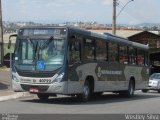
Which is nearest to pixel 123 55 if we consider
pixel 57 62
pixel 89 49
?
pixel 89 49

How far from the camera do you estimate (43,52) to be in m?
19.5

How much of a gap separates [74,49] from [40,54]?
1373mm

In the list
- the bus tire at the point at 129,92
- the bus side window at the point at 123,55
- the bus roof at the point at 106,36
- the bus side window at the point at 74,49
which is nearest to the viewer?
the bus side window at the point at 74,49

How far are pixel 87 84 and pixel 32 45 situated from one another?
304 centimetres

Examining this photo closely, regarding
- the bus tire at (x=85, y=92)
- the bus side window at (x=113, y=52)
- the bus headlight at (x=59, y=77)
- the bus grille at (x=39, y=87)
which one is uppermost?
the bus side window at (x=113, y=52)

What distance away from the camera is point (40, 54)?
19.5 metres

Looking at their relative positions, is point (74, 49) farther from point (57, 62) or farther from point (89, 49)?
point (89, 49)

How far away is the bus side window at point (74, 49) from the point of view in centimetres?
1955

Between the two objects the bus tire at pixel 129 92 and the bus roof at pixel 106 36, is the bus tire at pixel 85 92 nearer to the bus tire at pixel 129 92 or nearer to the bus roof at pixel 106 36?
the bus roof at pixel 106 36

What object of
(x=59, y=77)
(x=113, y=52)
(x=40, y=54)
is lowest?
(x=59, y=77)

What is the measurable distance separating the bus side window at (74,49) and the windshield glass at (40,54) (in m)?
0.41

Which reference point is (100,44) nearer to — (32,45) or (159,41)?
(32,45)

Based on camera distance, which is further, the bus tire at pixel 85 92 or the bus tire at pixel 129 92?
the bus tire at pixel 129 92

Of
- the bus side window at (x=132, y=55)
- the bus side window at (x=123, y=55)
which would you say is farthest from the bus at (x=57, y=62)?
the bus side window at (x=132, y=55)
